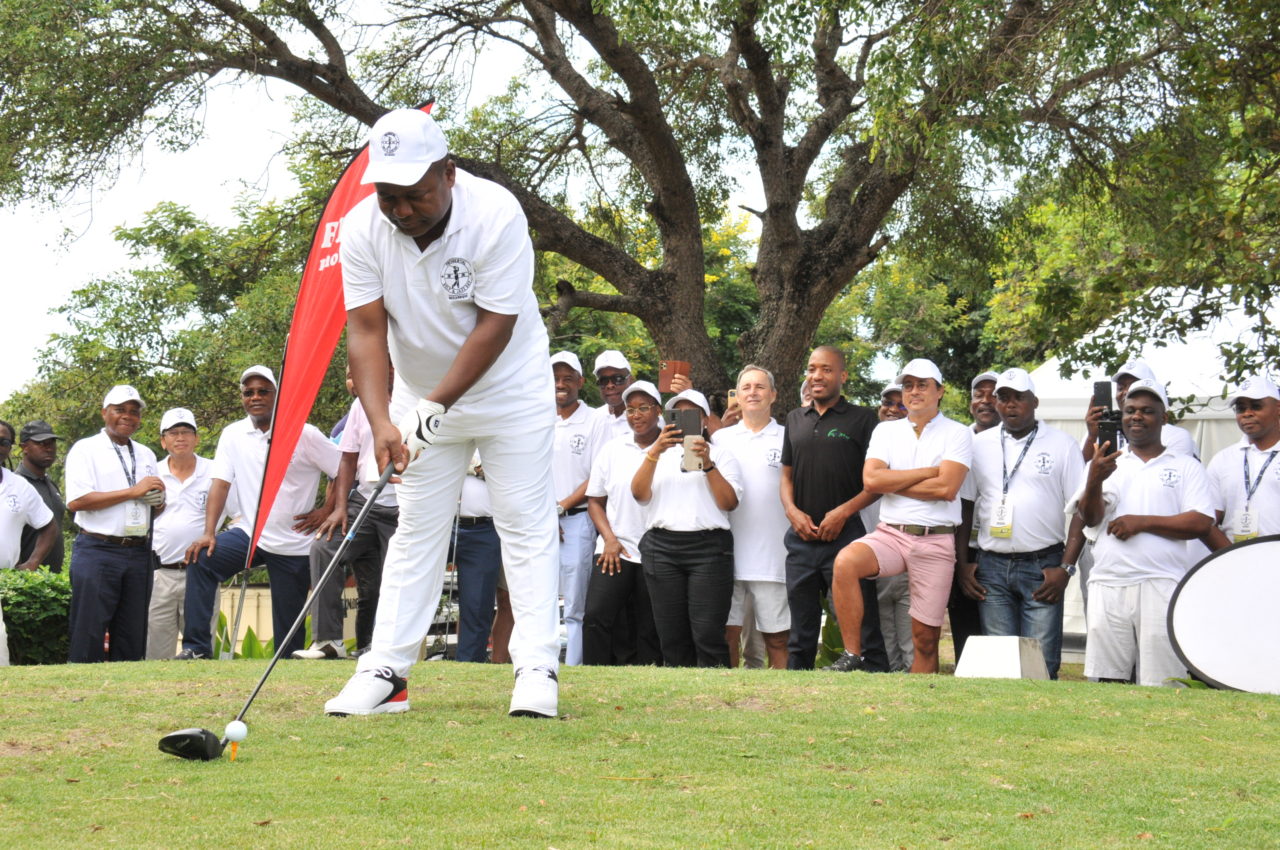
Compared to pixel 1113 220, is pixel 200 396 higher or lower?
lower

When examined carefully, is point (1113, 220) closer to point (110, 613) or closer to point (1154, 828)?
point (110, 613)

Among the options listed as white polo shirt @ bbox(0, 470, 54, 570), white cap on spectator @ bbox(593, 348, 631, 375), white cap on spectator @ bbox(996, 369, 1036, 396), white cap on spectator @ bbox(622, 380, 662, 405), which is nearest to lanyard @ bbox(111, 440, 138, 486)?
white polo shirt @ bbox(0, 470, 54, 570)

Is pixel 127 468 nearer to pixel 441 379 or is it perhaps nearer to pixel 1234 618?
pixel 441 379

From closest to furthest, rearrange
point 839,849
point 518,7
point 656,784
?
point 839,849 < point 656,784 < point 518,7

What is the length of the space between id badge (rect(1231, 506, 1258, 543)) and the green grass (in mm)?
2513

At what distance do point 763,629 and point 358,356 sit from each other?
16.9 ft

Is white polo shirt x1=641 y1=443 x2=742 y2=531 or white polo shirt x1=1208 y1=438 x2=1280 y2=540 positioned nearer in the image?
white polo shirt x1=1208 y1=438 x2=1280 y2=540

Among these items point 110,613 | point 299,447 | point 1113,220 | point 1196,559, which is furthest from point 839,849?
point 1113,220

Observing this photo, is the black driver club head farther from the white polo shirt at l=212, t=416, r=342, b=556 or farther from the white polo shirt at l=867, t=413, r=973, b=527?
the white polo shirt at l=867, t=413, r=973, b=527

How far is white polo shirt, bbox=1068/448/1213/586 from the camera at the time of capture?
8797 millimetres

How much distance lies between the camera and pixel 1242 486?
912 cm

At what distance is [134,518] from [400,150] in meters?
6.22

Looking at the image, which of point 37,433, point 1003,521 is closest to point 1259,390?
point 1003,521

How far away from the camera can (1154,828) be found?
13.5ft
